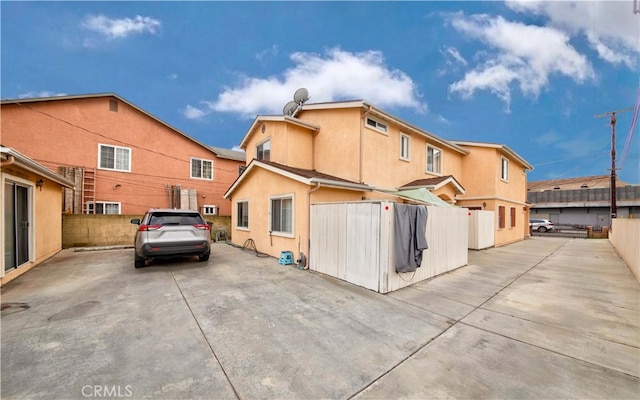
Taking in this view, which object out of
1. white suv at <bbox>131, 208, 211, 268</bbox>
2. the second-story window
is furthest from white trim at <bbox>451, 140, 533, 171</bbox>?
white suv at <bbox>131, 208, 211, 268</bbox>

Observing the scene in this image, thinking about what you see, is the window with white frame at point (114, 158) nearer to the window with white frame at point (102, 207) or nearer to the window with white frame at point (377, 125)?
the window with white frame at point (102, 207)

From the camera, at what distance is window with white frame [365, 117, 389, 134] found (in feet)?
32.5

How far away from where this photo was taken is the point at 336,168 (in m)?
10.5

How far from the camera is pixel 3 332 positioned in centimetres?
341

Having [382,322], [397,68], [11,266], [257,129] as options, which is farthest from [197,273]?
[397,68]

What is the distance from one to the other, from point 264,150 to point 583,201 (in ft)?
134

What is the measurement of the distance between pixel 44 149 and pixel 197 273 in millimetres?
13385

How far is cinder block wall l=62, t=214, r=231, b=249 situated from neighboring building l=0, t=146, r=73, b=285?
2489mm

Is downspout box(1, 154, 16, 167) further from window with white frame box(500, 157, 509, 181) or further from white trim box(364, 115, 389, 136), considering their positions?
window with white frame box(500, 157, 509, 181)

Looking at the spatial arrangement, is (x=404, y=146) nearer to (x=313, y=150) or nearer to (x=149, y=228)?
(x=313, y=150)

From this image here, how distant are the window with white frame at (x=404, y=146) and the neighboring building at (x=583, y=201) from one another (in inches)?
1120

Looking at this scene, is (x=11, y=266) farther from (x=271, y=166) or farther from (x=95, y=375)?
(x=271, y=166)
